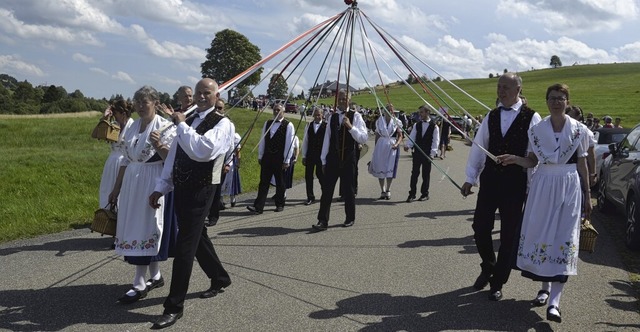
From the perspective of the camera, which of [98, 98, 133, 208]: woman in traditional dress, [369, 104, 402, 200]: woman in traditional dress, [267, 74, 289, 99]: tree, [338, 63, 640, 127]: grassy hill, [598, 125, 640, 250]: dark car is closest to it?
[98, 98, 133, 208]: woman in traditional dress

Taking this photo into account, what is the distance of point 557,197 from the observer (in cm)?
457

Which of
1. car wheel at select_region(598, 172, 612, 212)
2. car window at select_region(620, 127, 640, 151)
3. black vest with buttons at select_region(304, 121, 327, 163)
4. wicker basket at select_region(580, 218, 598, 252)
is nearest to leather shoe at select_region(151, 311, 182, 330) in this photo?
wicker basket at select_region(580, 218, 598, 252)

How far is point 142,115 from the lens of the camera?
4863mm

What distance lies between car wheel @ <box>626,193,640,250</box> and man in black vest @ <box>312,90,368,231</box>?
3540 millimetres

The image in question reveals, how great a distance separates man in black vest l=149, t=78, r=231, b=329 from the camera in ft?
14.1

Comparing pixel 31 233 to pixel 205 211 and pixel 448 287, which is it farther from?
pixel 448 287

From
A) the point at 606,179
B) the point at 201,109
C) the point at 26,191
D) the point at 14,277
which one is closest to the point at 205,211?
the point at 201,109

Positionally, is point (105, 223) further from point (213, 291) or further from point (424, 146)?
point (424, 146)

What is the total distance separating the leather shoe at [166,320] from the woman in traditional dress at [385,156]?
7.23m

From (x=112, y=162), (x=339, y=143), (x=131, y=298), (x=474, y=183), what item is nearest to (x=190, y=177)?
(x=131, y=298)

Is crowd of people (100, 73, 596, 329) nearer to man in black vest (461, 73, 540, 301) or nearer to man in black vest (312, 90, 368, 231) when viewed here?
man in black vest (461, 73, 540, 301)

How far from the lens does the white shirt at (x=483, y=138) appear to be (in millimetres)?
5051

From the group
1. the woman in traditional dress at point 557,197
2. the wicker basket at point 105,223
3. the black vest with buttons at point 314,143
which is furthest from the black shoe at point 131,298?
the black vest with buttons at point 314,143

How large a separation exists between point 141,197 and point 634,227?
5844 millimetres
